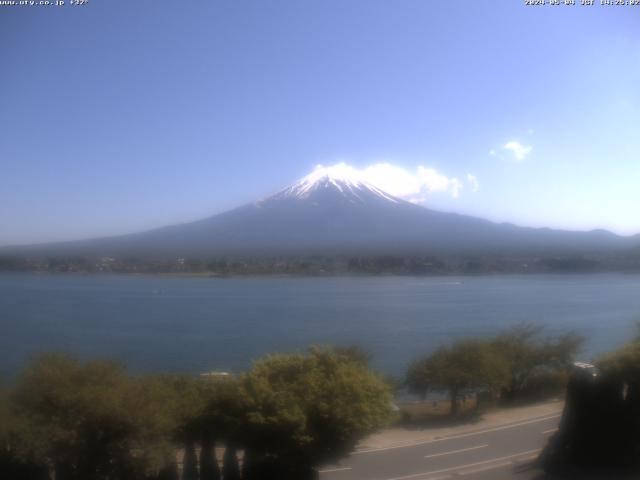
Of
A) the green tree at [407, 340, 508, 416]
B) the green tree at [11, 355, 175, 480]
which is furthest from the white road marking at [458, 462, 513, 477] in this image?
the green tree at [407, 340, 508, 416]

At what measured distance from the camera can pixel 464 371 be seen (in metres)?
8.38

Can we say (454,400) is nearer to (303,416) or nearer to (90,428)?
(303,416)

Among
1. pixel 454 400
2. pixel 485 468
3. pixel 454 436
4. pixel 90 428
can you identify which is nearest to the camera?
pixel 90 428

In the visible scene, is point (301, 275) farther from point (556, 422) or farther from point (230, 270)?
point (556, 422)

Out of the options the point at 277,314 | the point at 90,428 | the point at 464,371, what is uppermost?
the point at 90,428

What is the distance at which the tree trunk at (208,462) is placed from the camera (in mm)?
4629

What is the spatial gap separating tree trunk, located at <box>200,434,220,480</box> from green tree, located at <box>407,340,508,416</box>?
418 centimetres

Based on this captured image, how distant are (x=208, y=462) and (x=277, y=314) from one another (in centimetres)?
1869

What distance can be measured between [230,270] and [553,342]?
28.3 metres

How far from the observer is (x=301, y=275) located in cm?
3834

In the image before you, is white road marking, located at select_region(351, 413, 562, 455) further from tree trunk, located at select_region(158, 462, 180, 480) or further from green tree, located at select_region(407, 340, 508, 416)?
tree trunk, located at select_region(158, 462, 180, 480)

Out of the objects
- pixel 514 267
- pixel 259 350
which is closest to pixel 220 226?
pixel 514 267

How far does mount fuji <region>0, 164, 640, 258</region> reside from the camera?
135ft

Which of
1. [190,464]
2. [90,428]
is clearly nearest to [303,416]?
[190,464]
